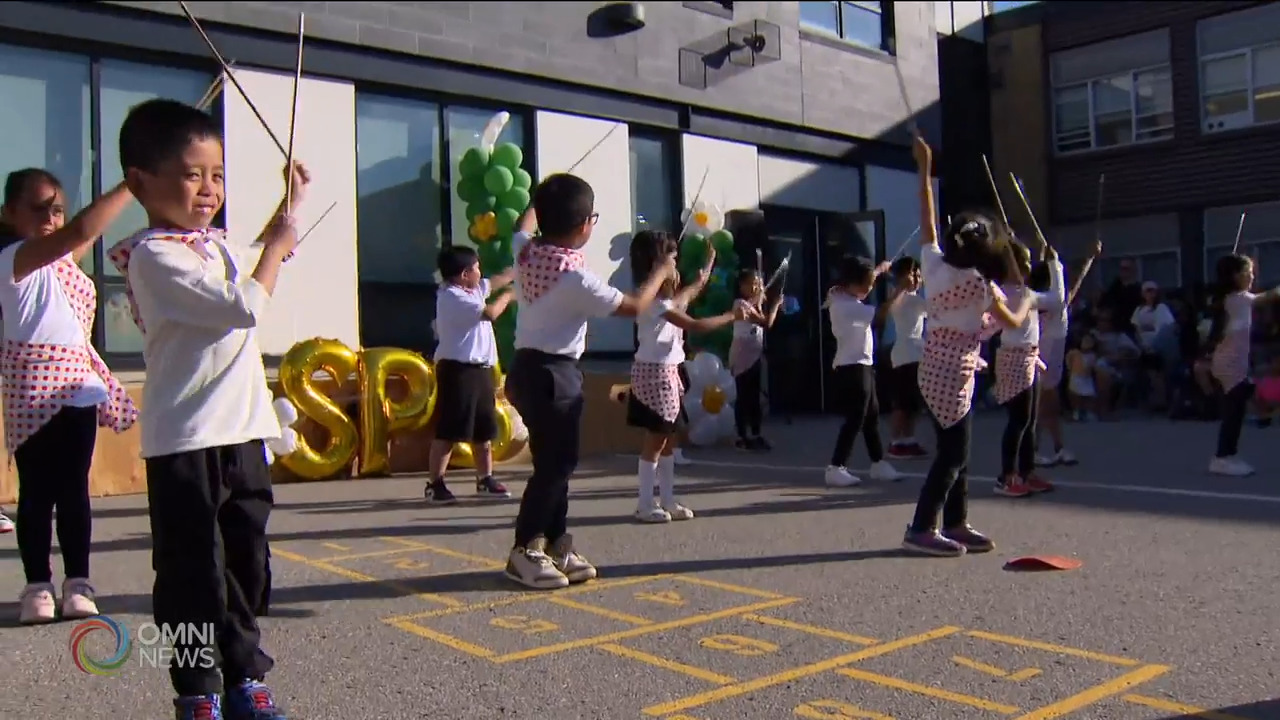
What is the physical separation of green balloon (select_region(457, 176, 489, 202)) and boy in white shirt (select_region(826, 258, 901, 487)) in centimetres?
366

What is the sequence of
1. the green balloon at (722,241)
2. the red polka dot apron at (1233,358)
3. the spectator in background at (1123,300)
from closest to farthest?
the red polka dot apron at (1233,358), the green balloon at (722,241), the spectator in background at (1123,300)


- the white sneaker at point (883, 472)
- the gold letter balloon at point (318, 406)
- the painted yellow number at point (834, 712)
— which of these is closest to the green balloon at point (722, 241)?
the white sneaker at point (883, 472)

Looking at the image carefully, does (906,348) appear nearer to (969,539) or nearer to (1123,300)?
(969,539)

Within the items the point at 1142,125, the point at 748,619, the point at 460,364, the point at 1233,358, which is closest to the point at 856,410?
A: the point at 1233,358

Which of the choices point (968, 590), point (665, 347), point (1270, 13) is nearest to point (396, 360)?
point (665, 347)

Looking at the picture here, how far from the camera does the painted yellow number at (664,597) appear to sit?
4527 millimetres

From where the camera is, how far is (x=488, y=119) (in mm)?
11852

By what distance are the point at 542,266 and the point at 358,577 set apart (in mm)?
1676

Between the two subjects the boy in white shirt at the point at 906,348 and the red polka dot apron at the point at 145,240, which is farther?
the boy in white shirt at the point at 906,348

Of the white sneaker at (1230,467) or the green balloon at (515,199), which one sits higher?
the green balloon at (515,199)

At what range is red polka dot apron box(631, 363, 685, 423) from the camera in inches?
248

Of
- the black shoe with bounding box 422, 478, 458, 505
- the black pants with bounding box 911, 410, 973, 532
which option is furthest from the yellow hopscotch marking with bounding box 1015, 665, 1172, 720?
the black shoe with bounding box 422, 478, 458, 505

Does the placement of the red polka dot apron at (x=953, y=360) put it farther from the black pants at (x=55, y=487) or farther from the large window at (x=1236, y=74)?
the large window at (x=1236, y=74)

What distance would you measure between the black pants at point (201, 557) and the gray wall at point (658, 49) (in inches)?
308
